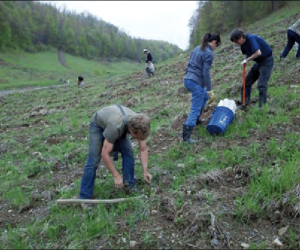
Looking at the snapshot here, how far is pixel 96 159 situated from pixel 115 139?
0.55m

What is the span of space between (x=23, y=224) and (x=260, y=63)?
17.5 ft

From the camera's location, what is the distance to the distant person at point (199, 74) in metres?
5.22

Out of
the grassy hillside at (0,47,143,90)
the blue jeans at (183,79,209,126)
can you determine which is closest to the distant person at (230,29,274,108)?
the blue jeans at (183,79,209,126)

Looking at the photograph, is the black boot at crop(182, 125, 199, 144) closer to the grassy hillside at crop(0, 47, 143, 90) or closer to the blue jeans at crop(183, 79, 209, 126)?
the blue jeans at crop(183, 79, 209, 126)

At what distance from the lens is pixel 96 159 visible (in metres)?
3.84

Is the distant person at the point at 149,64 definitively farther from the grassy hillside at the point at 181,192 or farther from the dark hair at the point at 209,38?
the dark hair at the point at 209,38

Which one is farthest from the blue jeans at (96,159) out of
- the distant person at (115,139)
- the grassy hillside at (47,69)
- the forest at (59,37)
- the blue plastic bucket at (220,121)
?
the forest at (59,37)

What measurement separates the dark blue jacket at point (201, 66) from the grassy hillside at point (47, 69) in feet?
66.7

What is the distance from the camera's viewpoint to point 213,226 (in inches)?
124

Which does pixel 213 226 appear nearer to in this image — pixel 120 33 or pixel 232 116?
pixel 232 116

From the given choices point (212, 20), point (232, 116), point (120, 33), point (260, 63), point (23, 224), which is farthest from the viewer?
point (120, 33)

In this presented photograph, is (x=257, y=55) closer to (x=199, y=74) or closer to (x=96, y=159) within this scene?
(x=199, y=74)

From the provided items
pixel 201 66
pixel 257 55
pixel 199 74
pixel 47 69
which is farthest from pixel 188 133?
pixel 47 69

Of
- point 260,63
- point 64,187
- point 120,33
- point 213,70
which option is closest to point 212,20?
point 213,70
